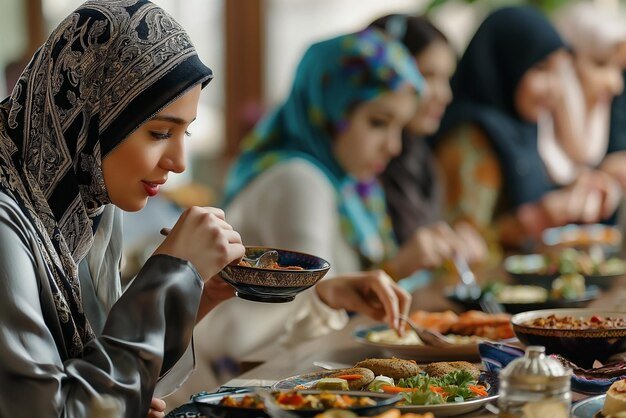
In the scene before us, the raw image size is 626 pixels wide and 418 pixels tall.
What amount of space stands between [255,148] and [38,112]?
168 centimetres

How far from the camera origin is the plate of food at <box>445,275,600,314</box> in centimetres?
251

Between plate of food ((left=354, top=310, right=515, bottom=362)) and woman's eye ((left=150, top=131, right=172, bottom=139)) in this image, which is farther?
plate of food ((left=354, top=310, right=515, bottom=362))

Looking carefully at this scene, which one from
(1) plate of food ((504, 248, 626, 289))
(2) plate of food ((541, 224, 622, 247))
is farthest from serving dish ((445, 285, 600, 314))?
(2) plate of food ((541, 224, 622, 247))

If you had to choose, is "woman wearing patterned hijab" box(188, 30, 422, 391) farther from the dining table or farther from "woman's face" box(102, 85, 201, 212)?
"woman's face" box(102, 85, 201, 212)

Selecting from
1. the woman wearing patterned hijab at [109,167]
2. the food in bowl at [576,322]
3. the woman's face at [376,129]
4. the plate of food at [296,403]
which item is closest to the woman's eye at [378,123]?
the woman's face at [376,129]

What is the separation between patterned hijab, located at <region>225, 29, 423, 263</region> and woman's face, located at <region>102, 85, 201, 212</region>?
153cm

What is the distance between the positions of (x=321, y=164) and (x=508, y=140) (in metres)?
1.71

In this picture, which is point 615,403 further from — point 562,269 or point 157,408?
point 562,269

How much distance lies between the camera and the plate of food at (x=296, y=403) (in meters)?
1.27

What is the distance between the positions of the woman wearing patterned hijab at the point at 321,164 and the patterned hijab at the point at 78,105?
1153mm

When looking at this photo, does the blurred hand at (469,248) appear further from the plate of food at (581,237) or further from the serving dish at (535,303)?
the plate of food at (581,237)

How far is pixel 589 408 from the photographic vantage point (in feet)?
4.71

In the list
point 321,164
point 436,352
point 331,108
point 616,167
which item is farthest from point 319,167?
point 616,167

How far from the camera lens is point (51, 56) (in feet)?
5.02
